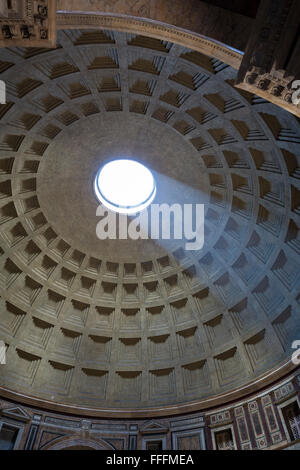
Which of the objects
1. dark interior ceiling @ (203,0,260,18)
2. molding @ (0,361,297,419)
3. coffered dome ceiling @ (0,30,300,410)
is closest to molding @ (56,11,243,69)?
dark interior ceiling @ (203,0,260,18)

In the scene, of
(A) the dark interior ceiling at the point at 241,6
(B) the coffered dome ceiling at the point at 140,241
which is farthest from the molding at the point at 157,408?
(A) the dark interior ceiling at the point at 241,6

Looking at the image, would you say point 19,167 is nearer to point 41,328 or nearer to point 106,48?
point 106,48

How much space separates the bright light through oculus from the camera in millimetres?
23128

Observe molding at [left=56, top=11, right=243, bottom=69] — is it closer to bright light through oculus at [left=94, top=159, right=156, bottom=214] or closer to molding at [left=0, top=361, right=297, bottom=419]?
bright light through oculus at [left=94, top=159, right=156, bottom=214]

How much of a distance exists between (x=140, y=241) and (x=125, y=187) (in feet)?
13.1

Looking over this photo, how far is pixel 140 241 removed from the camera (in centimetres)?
2331

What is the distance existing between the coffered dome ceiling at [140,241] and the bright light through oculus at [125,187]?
3.19ft

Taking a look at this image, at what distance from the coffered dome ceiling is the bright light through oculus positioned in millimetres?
973

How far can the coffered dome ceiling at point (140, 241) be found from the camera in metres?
16.2

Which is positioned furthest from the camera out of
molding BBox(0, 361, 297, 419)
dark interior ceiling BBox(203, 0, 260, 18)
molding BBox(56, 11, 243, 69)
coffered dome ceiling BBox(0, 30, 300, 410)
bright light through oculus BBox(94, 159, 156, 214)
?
bright light through oculus BBox(94, 159, 156, 214)

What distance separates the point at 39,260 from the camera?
73.0 ft

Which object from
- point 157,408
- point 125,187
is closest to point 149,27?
point 125,187

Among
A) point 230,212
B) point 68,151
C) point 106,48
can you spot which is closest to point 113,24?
point 106,48

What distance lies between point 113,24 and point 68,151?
1141 cm
